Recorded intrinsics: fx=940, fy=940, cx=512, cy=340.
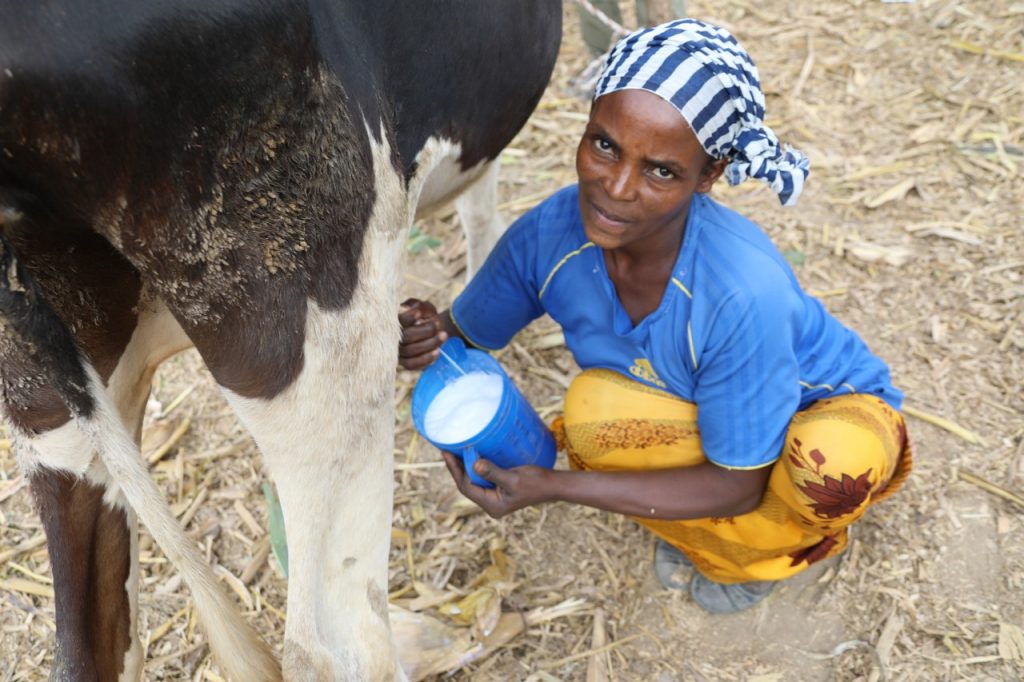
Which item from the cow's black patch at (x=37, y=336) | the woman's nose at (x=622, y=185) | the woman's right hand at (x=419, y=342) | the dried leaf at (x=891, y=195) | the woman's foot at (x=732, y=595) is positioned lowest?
the woman's foot at (x=732, y=595)

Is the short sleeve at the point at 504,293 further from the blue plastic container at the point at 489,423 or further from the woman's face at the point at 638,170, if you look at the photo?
the woman's face at the point at 638,170

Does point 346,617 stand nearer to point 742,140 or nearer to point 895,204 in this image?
point 742,140

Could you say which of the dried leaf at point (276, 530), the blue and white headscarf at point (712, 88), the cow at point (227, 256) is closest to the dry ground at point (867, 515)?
the dried leaf at point (276, 530)

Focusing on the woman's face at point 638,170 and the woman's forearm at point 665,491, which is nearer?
the woman's face at point 638,170

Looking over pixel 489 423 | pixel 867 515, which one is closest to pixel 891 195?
pixel 867 515

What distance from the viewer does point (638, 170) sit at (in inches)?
70.8

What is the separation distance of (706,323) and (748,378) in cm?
14

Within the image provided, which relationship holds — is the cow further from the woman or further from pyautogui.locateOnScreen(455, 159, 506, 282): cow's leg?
pyautogui.locateOnScreen(455, 159, 506, 282): cow's leg

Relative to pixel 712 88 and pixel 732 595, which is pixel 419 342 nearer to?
pixel 712 88

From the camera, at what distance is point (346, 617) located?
5.84 ft

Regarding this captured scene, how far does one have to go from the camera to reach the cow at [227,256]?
1.30 meters

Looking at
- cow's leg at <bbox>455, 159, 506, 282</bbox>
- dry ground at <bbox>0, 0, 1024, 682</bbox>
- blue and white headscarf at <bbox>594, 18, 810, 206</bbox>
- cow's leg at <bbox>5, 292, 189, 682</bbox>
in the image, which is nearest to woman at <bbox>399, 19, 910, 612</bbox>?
blue and white headscarf at <bbox>594, 18, 810, 206</bbox>

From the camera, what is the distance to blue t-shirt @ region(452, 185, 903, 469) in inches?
75.5

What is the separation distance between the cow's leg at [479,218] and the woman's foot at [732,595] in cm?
124
